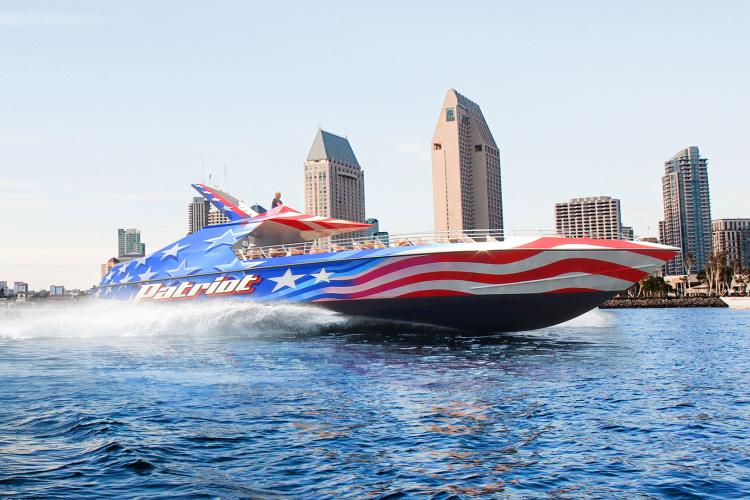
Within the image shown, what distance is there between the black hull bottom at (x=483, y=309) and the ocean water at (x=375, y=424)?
8.59ft

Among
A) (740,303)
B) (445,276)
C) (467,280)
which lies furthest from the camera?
(740,303)

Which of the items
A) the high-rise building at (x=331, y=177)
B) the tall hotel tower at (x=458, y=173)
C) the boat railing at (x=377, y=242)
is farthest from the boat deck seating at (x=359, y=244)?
the tall hotel tower at (x=458, y=173)

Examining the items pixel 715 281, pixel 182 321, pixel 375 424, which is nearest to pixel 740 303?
pixel 715 281

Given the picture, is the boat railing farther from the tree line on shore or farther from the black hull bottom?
the tree line on shore

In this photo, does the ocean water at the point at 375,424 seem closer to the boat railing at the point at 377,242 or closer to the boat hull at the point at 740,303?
the boat railing at the point at 377,242

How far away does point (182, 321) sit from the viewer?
2420 cm

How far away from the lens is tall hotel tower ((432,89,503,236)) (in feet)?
625

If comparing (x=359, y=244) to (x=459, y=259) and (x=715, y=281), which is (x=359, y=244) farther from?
(x=715, y=281)

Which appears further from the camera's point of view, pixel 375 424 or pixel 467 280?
pixel 467 280

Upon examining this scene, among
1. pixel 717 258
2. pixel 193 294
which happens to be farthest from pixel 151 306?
pixel 717 258

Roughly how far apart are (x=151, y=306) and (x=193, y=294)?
2.88 metres

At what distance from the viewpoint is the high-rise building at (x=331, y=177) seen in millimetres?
177625

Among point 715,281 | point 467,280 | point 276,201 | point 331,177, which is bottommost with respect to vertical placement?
point 715,281

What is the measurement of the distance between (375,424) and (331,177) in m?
175
